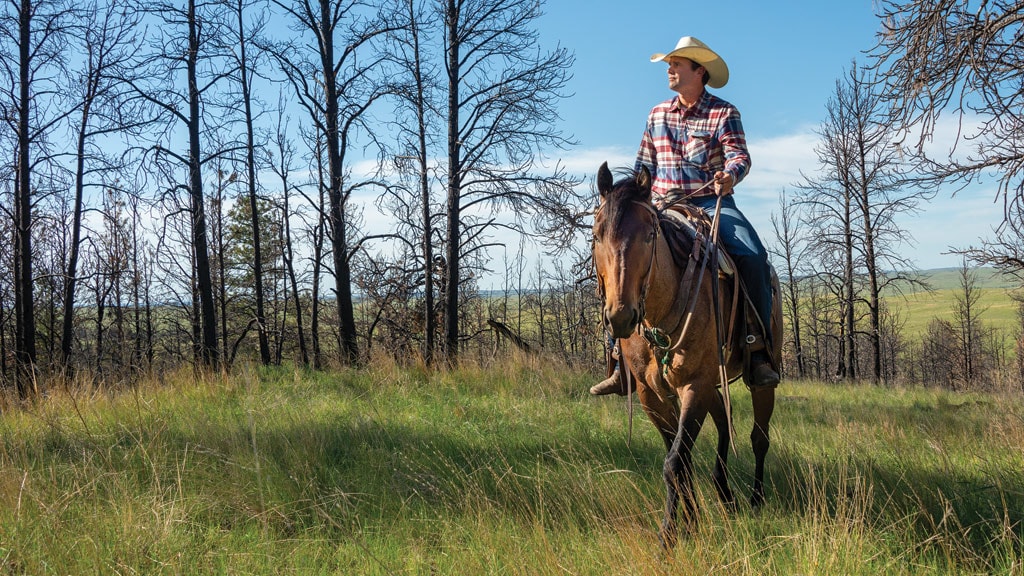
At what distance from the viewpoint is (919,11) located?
526cm

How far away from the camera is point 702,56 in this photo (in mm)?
4039

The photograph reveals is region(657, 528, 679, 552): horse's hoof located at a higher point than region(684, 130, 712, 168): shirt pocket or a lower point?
lower

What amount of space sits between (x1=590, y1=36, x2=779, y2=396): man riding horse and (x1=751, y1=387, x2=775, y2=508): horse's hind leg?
58 centimetres

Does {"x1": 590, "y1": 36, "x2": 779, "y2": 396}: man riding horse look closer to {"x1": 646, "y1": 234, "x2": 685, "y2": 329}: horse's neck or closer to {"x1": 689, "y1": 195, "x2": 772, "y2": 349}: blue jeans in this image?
{"x1": 689, "y1": 195, "x2": 772, "y2": 349}: blue jeans

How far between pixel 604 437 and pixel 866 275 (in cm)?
1906

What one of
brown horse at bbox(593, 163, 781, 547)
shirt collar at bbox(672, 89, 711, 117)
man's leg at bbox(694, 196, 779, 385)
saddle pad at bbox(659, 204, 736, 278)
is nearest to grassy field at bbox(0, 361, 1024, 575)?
brown horse at bbox(593, 163, 781, 547)

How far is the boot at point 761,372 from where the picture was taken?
3902mm

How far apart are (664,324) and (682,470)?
0.85 metres

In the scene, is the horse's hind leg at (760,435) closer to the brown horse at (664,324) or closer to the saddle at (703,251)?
the brown horse at (664,324)

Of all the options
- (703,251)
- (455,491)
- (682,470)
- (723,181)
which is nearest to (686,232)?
(703,251)

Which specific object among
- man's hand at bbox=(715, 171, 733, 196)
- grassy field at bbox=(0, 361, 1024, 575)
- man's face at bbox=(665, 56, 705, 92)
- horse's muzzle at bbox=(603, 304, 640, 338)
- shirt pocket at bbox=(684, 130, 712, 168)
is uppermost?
man's face at bbox=(665, 56, 705, 92)

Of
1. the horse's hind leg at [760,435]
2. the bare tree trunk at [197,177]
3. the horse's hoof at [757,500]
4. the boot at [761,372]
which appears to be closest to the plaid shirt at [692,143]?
the boot at [761,372]

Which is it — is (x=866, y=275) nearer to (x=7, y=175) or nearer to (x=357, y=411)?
(x=357, y=411)

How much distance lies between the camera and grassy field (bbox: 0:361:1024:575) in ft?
9.56
